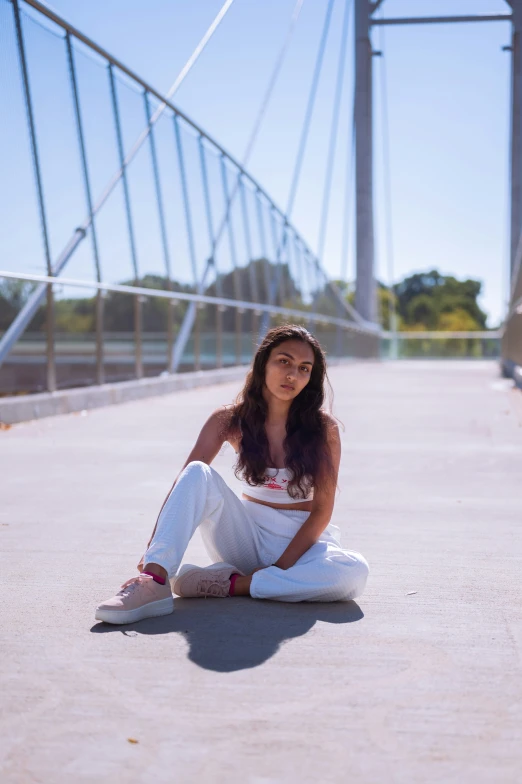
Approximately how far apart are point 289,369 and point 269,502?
383mm

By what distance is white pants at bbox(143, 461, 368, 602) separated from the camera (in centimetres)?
276

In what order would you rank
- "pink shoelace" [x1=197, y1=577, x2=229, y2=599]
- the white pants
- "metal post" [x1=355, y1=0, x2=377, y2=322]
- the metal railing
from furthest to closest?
"metal post" [x1=355, y1=0, x2=377, y2=322] < the metal railing < "pink shoelace" [x1=197, y1=577, x2=229, y2=599] < the white pants

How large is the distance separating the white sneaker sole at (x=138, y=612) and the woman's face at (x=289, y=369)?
0.68 metres

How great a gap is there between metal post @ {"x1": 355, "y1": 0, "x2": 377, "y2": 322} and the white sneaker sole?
92.1 feet

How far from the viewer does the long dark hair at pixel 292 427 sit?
2975 mm

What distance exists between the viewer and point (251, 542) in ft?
9.92

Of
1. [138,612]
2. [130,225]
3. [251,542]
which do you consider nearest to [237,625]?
[138,612]

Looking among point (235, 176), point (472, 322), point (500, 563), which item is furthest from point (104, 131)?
point (472, 322)

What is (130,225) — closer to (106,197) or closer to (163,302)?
(106,197)

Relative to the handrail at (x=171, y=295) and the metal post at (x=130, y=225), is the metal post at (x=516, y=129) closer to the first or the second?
the handrail at (x=171, y=295)

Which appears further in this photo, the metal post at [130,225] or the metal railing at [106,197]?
the metal post at [130,225]

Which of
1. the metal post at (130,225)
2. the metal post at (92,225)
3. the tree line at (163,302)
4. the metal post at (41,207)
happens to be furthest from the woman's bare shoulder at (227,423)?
the metal post at (130,225)

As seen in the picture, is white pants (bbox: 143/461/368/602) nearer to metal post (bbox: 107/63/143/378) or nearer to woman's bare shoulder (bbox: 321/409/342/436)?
woman's bare shoulder (bbox: 321/409/342/436)

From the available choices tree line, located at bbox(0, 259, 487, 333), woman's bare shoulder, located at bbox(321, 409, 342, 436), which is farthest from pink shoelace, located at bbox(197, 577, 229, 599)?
tree line, located at bbox(0, 259, 487, 333)
